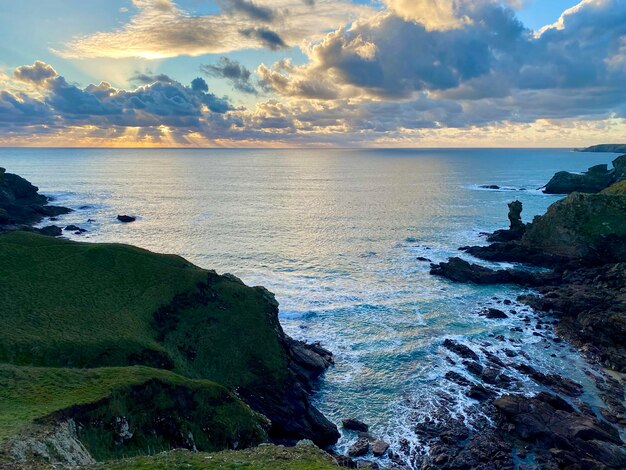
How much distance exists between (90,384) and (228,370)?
49.6 ft

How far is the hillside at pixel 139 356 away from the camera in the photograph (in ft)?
104

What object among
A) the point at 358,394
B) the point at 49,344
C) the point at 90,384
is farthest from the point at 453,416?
the point at 49,344

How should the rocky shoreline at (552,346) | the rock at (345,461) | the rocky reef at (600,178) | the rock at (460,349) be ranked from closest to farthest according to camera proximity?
1. the rock at (345,461)
2. the rocky shoreline at (552,346)
3. the rock at (460,349)
4. the rocky reef at (600,178)

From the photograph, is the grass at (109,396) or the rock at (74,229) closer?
the grass at (109,396)

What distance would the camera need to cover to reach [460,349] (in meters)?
57.7

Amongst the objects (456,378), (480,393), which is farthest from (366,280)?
(480,393)

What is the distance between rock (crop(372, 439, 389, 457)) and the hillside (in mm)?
4230

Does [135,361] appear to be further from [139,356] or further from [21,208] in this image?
[21,208]

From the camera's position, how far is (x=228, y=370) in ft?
151

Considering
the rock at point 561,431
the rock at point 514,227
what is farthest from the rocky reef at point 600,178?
the rock at point 561,431

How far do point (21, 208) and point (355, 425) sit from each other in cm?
13493

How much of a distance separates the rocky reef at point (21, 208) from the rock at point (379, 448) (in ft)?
334

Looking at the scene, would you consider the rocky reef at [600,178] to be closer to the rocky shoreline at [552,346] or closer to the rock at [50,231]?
the rocky shoreline at [552,346]

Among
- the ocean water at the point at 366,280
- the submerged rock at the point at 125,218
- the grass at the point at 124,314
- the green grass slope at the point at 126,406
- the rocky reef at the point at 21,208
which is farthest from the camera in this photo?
the submerged rock at the point at 125,218
